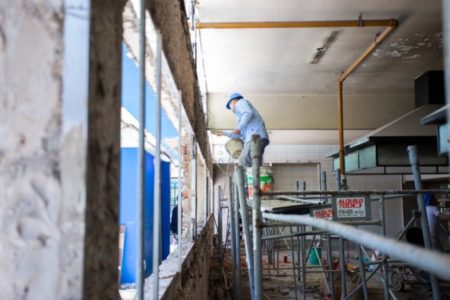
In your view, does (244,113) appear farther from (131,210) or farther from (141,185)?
(141,185)

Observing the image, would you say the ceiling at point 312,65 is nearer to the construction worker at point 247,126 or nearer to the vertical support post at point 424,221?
the construction worker at point 247,126

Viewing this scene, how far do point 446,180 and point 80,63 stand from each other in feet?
37.8

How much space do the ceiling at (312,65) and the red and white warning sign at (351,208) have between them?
285 centimetres

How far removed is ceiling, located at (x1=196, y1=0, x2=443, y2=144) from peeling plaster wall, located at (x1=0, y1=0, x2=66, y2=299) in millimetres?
4260

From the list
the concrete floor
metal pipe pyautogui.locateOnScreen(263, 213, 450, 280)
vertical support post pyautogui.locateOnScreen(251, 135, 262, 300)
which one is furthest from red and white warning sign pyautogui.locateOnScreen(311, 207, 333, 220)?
metal pipe pyautogui.locateOnScreen(263, 213, 450, 280)

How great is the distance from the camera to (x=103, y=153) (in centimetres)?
86

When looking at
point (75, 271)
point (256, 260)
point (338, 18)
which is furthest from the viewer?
point (338, 18)

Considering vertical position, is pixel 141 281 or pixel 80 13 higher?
pixel 80 13

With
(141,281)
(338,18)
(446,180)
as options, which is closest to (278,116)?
(338,18)

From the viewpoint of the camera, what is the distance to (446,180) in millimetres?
10539

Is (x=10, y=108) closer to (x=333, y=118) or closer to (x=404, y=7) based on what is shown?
(x=404, y=7)

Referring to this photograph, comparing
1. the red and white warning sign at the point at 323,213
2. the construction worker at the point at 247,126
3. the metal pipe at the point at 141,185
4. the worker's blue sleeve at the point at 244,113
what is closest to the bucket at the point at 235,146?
the construction worker at the point at 247,126

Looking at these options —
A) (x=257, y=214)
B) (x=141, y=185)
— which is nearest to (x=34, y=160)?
(x=141, y=185)

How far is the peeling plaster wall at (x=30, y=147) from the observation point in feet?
2.48
